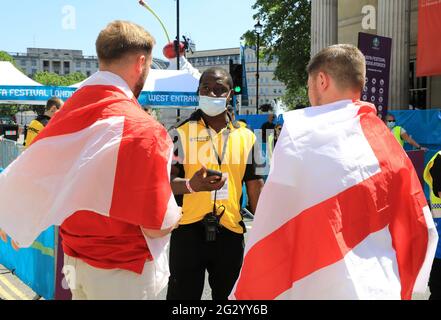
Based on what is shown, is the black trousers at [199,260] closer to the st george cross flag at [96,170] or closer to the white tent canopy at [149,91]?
the st george cross flag at [96,170]

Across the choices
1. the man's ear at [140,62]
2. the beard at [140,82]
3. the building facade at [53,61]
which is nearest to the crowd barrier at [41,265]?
the beard at [140,82]

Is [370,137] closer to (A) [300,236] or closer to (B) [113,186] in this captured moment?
(A) [300,236]

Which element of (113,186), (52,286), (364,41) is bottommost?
(52,286)

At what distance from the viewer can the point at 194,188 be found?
3092 mm

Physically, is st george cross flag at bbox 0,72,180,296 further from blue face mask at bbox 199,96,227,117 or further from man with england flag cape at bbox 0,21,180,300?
blue face mask at bbox 199,96,227,117

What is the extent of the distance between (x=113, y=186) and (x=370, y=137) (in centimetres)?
111

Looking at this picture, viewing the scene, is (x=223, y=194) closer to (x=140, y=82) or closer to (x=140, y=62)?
(x=140, y=82)

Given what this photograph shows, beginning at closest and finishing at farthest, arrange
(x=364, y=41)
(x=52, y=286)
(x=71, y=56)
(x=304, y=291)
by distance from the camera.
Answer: (x=304, y=291)
(x=52, y=286)
(x=364, y=41)
(x=71, y=56)

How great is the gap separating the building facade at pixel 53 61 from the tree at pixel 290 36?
13004 centimetres

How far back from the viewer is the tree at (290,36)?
3080cm

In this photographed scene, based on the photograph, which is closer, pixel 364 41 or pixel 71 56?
pixel 364 41

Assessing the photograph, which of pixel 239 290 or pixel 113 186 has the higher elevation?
pixel 113 186

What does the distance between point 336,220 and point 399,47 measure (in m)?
17.5

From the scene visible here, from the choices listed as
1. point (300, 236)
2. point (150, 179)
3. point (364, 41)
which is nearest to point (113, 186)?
point (150, 179)
